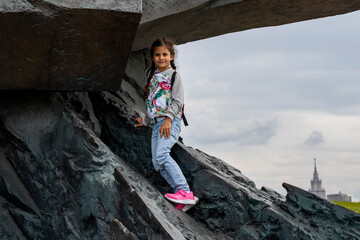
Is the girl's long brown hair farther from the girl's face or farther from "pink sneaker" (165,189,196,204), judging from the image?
"pink sneaker" (165,189,196,204)

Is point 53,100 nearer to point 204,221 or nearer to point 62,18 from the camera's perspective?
point 62,18

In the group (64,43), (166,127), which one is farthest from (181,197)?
(64,43)

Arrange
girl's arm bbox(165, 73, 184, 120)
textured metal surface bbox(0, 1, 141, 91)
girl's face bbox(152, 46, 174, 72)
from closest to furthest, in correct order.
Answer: textured metal surface bbox(0, 1, 141, 91)
girl's arm bbox(165, 73, 184, 120)
girl's face bbox(152, 46, 174, 72)

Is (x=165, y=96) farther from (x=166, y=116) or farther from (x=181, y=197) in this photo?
(x=181, y=197)

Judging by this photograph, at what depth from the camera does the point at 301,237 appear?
4242 mm

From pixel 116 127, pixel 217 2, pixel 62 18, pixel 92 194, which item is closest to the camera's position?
pixel 62 18

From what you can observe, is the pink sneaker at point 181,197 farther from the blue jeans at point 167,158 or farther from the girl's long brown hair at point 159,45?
the girl's long brown hair at point 159,45

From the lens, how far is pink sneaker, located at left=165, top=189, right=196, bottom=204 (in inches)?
163

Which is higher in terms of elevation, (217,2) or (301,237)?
(217,2)

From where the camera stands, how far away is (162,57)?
4.28 m

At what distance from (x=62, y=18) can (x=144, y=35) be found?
6.99 feet

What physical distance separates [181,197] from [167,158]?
1.13ft

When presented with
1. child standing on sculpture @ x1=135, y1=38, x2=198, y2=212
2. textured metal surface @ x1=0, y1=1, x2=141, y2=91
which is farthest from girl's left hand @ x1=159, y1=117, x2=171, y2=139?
textured metal surface @ x1=0, y1=1, x2=141, y2=91

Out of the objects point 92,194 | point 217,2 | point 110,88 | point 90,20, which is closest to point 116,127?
point 110,88
